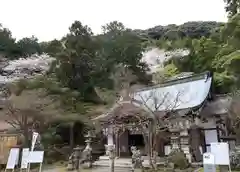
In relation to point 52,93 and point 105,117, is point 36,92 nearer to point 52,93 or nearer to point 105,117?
point 52,93

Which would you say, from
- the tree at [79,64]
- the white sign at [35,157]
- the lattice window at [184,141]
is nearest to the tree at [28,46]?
the tree at [79,64]

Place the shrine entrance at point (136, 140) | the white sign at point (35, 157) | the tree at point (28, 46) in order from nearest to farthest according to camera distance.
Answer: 1. the white sign at point (35, 157)
2. the shrine entrance at point (136, 140)
3. the tree at point (28, 46)

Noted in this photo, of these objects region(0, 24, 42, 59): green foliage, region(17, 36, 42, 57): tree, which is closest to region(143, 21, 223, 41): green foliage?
region(17, 36, 42, 57): tree

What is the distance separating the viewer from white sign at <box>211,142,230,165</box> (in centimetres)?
799

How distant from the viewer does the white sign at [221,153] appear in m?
7.99

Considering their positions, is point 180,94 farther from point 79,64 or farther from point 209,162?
point 79,64

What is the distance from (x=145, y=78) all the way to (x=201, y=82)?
923 cm

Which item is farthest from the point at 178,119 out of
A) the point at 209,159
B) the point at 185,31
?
the point at 185,31

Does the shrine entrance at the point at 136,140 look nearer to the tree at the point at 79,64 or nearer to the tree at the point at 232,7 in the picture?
the tree at the point at 79,64

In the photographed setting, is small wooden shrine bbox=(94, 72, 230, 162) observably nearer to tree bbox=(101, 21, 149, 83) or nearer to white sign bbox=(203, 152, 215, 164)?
white sign bbox=(203, 152, 215, 164)

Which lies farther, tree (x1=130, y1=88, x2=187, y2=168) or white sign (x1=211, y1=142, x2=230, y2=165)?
tree (x1=130, y1=88, x2=187, y2=168)

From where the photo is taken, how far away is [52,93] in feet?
66.5

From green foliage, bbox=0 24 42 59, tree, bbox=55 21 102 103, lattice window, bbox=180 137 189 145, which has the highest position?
green foliage, bbox=0 24 42 59

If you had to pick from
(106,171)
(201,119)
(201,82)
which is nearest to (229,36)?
(201,82)
